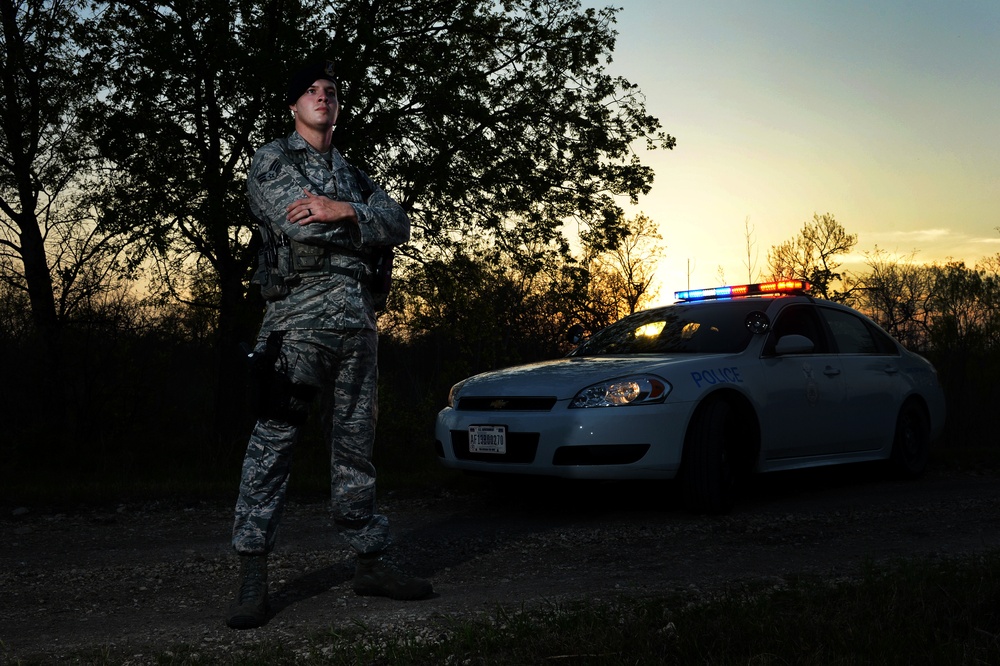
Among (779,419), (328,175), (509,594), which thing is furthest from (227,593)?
(779,419)

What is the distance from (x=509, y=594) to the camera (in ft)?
13.4

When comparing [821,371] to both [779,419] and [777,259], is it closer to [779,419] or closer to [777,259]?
[779,419]

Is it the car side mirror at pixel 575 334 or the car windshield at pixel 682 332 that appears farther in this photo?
the car side mirror at pixel 575 334

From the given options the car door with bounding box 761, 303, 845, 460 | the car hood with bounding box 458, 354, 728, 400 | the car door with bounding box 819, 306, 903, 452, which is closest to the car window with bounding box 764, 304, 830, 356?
the car door with bounding box 761, 303, 845, 460

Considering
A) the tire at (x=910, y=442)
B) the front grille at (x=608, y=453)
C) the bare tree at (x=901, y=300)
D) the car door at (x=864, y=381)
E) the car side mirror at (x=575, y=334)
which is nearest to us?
the front grille at (x=608, y=453)

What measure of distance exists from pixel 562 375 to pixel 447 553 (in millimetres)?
1666

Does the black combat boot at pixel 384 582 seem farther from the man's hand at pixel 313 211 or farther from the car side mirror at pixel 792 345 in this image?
the car side mirror at pixel 792 345

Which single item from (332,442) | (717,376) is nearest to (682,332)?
(717,376)

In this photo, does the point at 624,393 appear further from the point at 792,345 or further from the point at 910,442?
the point at 910,442

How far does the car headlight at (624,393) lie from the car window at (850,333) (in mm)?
2443

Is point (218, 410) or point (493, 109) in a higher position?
point (493, 109)

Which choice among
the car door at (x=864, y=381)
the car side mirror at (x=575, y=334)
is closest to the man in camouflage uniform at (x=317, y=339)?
the car side mirror at (x=575, y=334)

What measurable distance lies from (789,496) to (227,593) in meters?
4.53

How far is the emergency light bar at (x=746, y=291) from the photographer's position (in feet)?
25.6
